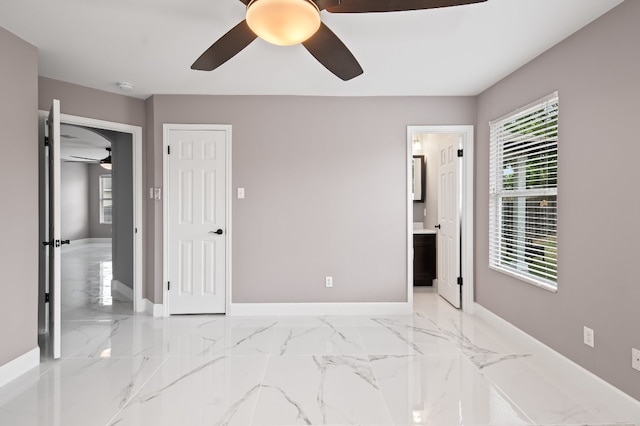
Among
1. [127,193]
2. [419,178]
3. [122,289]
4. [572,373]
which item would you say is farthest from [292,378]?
[419,178]

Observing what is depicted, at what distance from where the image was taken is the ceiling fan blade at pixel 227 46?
177 cm

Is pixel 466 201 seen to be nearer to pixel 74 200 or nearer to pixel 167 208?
pixel 167 208

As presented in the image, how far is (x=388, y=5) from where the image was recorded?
1533 millimetres

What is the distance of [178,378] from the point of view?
93.0 inches

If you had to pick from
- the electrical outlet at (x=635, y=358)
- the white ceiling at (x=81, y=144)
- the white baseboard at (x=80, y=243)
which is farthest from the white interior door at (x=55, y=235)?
the white baseboard at (x=80, y=243)

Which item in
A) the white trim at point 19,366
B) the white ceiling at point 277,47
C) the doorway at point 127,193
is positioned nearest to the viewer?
the white ceiling at point 277,47

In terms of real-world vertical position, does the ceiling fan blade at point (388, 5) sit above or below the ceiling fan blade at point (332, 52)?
above

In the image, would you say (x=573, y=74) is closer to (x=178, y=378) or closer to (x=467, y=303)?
(x=467, y=303)

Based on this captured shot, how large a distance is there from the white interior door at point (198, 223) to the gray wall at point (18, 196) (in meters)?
1.24

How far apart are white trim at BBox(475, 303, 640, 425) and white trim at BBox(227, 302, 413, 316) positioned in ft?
3.34

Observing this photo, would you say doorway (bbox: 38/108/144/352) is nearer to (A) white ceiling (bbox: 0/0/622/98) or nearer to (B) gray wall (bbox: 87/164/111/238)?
(A) white ceiling (bbox: 0/0/622/98)

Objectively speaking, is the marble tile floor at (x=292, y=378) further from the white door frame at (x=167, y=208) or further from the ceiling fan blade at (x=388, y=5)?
the ceiling fan blade at (x=388, y=5)

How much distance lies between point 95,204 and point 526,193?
11649 millimetres

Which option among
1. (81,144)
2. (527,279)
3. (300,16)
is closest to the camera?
(300,16)
